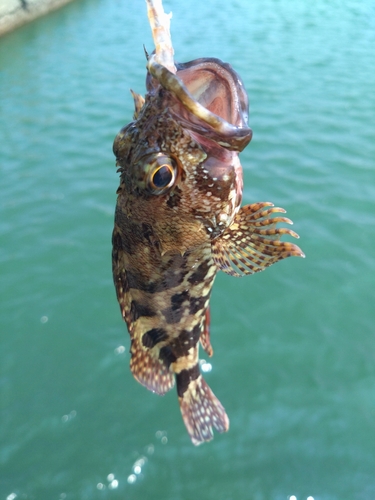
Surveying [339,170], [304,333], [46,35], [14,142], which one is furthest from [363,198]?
[46,35]

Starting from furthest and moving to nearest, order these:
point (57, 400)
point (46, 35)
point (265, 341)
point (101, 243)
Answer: point (46, 35) < point (101, 243) < point (265, 341) < point (57, 400)

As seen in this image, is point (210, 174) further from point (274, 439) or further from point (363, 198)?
point (363, 198)

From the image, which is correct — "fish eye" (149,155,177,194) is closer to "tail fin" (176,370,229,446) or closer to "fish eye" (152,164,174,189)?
"fish eye" (152,164,174,189)

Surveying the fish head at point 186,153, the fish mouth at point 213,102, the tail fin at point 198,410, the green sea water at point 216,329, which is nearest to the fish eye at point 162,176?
the fish head at point 186,153

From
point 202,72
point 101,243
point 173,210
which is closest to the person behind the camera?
point 202,72

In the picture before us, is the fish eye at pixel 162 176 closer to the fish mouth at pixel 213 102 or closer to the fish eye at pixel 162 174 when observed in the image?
the fish eye at pixel 162 174

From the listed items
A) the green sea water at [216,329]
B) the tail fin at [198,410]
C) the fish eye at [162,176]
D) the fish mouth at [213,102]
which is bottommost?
the green sea water at [216,329]

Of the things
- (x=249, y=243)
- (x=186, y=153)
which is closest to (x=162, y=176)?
(x=186, y=153)

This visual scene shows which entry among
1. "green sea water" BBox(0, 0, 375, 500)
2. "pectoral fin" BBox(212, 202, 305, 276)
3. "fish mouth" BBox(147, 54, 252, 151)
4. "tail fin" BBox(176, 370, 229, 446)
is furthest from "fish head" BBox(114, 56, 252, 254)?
"green sea water" BBox(0, 0, 375, 500)

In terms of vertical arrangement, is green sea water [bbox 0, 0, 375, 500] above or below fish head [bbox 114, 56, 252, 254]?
below
